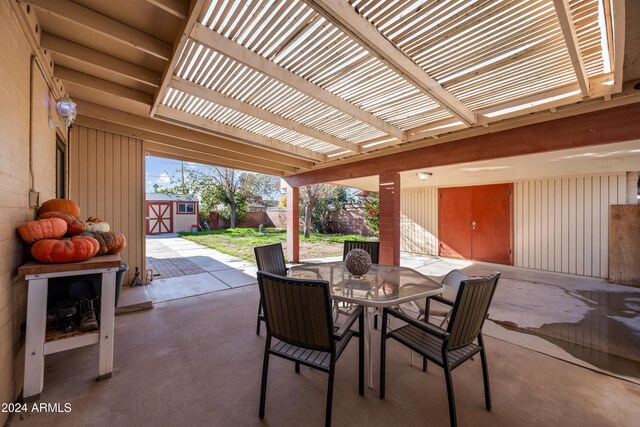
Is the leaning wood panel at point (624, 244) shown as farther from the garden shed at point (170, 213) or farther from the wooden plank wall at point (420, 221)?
the garden shed at point (170, 213)

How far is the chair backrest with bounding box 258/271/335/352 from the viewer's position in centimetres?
156

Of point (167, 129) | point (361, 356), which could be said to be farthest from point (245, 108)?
point (361, 356)

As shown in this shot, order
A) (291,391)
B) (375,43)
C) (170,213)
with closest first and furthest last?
1. (375,43)
2. (291,391)
3. (170,213)

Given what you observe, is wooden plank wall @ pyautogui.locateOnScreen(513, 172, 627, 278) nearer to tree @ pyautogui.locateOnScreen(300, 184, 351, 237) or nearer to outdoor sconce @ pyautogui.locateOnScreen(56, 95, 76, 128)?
tree @ pyautogui.locateOnScreen(300, 184, 351, 237)

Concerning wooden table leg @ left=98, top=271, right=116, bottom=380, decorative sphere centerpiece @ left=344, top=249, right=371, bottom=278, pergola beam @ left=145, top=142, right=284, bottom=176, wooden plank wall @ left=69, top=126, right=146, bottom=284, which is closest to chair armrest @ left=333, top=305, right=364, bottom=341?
decorative sphere centerpiece @ left=344, top=249, right=371, bottom=278

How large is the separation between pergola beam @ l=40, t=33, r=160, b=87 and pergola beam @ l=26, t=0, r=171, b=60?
0.26m

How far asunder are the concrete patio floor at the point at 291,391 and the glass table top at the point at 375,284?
2.32ft

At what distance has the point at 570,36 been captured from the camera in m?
1.65

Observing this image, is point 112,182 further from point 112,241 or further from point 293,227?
point 293,227

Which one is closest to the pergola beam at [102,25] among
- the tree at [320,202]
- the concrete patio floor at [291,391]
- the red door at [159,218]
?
the concrete patio floor at [291,391]

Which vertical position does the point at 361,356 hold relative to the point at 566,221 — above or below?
below

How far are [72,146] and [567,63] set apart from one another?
6.02m

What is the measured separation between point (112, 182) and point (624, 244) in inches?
371

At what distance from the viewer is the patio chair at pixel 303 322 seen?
156cm
